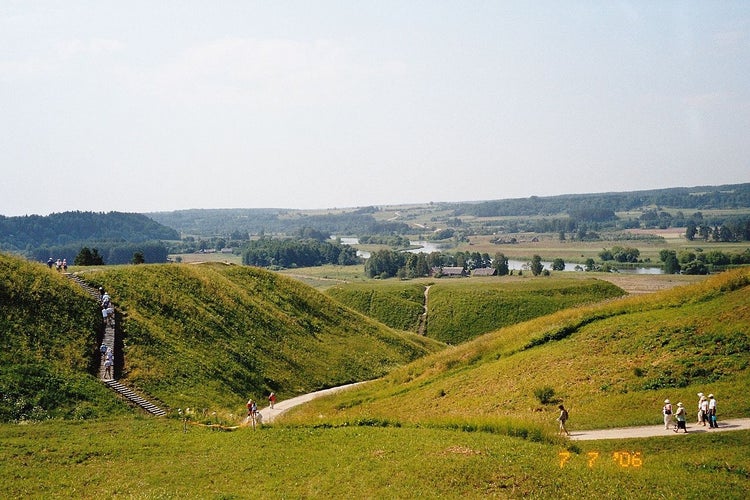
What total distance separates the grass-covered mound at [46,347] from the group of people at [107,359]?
1.74 ft

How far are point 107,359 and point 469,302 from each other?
79406 mm

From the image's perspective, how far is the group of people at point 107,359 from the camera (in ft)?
133

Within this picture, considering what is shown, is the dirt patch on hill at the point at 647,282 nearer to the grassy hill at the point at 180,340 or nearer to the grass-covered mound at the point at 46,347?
the grassy hill at the point at 180,340

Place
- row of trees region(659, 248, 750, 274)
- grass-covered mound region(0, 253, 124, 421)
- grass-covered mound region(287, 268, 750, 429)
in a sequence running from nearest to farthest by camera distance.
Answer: grass-covered mound region(287, 268, 750, 429) → grass-covered mound region(0, 253, 124, 421) → row of trees region(659, 248, 750, 274)

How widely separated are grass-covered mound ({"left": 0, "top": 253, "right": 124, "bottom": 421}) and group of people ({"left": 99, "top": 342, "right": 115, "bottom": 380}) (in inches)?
20.9

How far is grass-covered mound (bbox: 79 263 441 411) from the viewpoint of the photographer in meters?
45.2

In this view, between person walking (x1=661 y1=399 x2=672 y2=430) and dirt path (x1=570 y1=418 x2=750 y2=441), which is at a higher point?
person walking (x1=661 y1=399 x2=672 y2=430)

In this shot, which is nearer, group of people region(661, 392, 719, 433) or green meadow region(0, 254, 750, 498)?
green meadow region(0, 254, 750, 498)

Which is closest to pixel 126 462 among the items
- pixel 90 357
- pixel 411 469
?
pixel 411 469

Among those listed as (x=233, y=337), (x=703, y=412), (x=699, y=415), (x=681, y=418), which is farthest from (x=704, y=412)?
(x=233, y=337)

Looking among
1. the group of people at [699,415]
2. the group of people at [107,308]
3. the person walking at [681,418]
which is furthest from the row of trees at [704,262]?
the group of people at [107,308]

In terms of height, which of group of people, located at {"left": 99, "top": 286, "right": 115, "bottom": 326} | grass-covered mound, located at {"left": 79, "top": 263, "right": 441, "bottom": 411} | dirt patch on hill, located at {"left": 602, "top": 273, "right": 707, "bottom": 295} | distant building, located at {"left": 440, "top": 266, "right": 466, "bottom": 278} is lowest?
distant building, located at {"left": 440, "top": 266, "right": 466, "bottom": 278}
